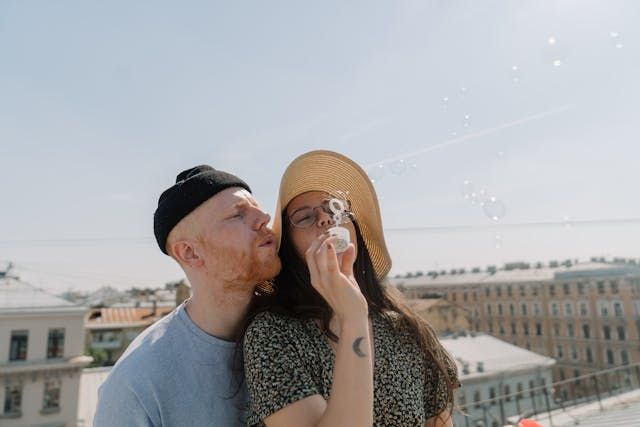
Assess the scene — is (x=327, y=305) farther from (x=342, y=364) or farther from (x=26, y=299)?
(x=26, y=299)

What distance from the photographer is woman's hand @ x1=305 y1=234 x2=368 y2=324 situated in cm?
116

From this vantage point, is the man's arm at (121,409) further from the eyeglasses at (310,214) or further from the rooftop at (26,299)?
the rooftop at (26,299)

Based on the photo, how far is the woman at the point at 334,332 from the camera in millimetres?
1120

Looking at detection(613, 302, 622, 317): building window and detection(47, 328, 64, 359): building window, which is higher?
detection(613, 302, 622, 317): building window

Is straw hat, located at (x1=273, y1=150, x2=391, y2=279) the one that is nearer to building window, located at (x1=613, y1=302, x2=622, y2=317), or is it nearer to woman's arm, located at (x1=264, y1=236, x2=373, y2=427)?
woman's arm, located at (x1=264, y1=236, x2=373, y2=427)

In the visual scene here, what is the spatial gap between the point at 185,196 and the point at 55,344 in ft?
68.2

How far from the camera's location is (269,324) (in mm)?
1339

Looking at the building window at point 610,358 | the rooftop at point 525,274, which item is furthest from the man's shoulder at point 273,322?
the building window at point 610,358

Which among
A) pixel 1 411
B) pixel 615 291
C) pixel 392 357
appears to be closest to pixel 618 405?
pixel 392 357

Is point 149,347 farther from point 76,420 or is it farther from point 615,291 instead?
point 615,291

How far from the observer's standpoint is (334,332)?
1.53m

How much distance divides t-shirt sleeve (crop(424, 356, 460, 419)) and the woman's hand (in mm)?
740

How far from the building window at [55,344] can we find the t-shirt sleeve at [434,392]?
20.7 m

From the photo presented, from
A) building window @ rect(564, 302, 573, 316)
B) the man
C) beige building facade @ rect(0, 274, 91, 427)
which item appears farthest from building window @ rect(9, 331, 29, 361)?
building window @ rect(564, 302, 573, 316)
